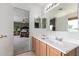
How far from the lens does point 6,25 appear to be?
1784 millimetres

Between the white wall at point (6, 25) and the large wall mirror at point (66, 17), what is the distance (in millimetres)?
882

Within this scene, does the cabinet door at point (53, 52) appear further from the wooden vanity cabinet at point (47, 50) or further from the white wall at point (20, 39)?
the white wall at point (20, 39)

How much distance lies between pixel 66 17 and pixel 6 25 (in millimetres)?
1061

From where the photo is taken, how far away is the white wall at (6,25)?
1708 millimetres

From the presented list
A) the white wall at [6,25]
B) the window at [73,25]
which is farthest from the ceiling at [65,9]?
the white wall at [6,25]

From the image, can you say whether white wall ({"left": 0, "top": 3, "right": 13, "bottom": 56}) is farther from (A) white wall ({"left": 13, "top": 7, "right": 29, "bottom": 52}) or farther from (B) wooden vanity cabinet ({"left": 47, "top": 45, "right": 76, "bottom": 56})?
(B) wooden vanity cabinet ({"left": 47, "top": 45, "right": 76, "bottom": 56})

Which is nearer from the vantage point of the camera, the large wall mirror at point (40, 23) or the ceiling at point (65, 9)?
the ceiling at point (65, 9)

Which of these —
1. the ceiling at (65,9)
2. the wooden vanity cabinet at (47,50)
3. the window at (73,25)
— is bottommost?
the wooden vanity cabinet at (47,50)

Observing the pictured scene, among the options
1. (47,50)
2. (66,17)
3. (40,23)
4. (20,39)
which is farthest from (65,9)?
(20,39)

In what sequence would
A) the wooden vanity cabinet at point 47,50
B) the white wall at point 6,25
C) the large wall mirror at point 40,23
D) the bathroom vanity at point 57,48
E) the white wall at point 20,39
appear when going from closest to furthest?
the bathroom vanity at point 57,48 → the wooden vanity cabinet at point 47,50 → the white wall at point 6,25 → the white wall at point 20,39 → the large wall mirror at point 40,23

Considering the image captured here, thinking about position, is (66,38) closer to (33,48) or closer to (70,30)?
(70,30)

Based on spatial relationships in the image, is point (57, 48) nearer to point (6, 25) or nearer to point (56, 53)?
point (56, 53)

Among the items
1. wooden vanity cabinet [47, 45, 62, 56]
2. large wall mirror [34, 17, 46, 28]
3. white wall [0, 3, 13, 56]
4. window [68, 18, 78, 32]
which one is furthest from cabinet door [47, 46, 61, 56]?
large wall mirror [34, 17, 46, 28]

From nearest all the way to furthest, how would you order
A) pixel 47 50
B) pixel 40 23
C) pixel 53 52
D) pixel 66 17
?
pixel 53 52
pixel 47 50
pixel 66 17
pixel 40 23
